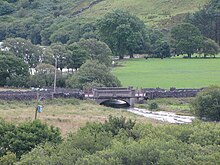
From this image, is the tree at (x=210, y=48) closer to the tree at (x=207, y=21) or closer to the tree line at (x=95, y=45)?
the tree line at (x=95, y=45)

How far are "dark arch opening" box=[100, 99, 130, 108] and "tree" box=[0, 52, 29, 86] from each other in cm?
1473

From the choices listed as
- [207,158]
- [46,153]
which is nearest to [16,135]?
[46,153]

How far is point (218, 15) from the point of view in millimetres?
167000

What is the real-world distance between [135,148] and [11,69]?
59.2 metres

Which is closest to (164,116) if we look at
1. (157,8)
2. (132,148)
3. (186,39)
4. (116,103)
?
(116,103)

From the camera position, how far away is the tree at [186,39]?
145 m

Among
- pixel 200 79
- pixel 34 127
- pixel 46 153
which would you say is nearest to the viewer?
pixel 46 153

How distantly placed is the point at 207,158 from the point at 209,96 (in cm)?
3465

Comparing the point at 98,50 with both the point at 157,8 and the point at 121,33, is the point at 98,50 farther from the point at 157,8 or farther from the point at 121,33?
the point at 157,8

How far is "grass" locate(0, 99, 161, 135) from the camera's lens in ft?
203

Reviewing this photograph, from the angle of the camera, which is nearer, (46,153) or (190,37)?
(46,153)

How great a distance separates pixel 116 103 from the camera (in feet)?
286

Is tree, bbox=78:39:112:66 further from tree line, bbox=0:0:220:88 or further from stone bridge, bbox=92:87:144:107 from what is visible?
stone bridge, bbox=92:87:144:107

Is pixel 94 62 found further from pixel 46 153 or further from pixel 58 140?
pixel 46 153
